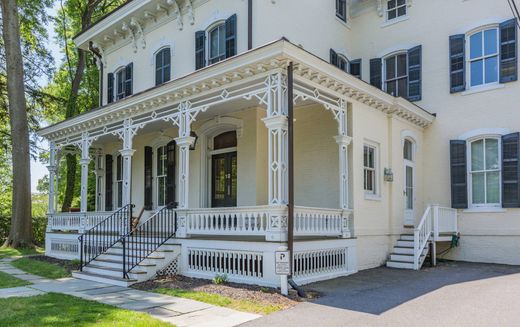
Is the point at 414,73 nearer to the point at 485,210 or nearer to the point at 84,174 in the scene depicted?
the point at 485,210

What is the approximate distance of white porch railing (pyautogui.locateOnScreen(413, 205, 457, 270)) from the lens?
11.6 metres

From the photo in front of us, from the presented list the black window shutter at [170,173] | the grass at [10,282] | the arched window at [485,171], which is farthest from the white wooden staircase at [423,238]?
the grass at [10,282]

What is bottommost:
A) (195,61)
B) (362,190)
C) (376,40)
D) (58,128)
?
(362,190)

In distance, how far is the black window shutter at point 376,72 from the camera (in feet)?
50.4

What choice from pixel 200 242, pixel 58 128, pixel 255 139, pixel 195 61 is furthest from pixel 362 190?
pixel 58 128

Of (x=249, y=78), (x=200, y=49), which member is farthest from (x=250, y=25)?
(x=249, y=78)

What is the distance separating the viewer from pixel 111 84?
1786cm

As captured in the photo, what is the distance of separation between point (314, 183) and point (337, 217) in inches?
72.0

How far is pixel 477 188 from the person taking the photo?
43.6 feet

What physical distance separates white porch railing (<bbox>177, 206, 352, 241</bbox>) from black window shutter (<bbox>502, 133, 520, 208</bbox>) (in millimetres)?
4996

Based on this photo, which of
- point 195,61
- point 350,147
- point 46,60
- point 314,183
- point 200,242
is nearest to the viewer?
point 200,242

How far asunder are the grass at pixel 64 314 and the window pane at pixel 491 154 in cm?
1079

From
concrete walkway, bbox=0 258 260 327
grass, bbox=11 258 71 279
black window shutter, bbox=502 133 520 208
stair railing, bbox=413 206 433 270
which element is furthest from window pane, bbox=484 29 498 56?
grass, bbox=11 258 71 279

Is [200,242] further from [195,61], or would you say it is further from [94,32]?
[94,32]
